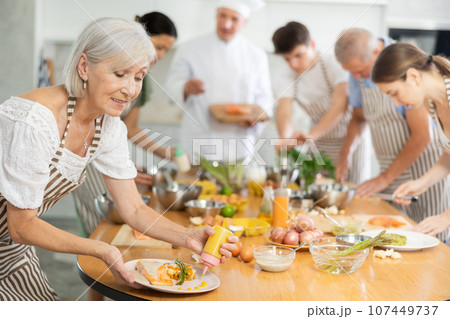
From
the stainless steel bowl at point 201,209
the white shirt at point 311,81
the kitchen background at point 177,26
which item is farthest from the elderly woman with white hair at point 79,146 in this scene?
the white shirt at point 311,81

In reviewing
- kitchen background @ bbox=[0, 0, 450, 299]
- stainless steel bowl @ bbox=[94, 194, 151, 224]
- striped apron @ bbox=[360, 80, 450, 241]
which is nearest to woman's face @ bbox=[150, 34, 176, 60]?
kitchen background @ bbox=[0, 0, 450, 299]

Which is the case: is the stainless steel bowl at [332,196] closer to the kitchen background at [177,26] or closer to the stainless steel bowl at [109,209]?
the stainless steel bowl at [109,209]

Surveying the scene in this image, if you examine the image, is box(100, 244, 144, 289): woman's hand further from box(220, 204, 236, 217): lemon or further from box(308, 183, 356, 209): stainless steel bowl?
box(308, 183, 356, 209): stainless steel bowl

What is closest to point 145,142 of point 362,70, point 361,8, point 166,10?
point 166,10

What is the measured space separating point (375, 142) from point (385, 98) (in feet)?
0.76

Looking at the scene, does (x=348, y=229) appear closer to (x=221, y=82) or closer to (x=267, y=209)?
(x=267, y=209)

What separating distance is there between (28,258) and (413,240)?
35.5 inches

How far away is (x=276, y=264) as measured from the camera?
995 millimetres

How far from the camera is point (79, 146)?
Answer: 1.07 meters

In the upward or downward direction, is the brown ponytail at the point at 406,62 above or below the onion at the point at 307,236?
above

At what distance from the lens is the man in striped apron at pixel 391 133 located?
1823 mm

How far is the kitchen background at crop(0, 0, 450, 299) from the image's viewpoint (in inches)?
89.1

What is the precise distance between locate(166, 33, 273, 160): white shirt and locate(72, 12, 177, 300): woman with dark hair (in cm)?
78

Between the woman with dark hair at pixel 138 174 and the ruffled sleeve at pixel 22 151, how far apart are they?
27.3 inches
